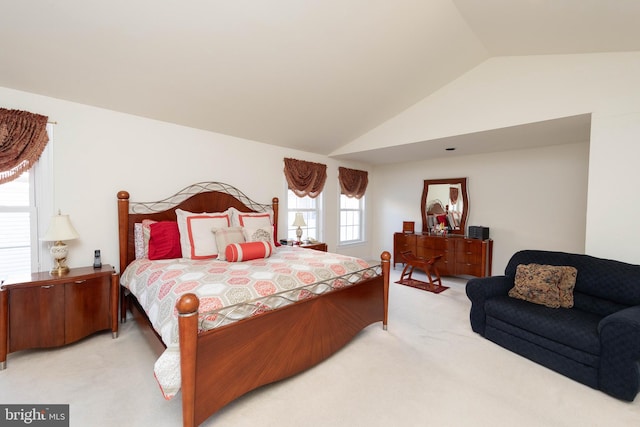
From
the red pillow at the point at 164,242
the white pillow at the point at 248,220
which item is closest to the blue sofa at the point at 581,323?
the white pillow at the point at 248,220

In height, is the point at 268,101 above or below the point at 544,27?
below

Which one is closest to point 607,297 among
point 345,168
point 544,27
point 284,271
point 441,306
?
point 441,306

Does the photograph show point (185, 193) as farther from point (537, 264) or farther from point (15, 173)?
point (537, 264)

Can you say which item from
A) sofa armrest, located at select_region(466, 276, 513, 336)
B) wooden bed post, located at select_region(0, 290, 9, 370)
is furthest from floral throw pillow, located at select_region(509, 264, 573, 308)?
wooden bed post, located at select_region(0, 290, 9, 370)

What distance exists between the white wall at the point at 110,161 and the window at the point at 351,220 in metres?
2.48

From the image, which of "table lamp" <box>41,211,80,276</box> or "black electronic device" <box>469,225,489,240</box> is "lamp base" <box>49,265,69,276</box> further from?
"black electronic device" <box>469,225,489,240</box>

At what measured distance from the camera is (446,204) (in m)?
5.11

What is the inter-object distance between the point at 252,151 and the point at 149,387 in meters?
3.18

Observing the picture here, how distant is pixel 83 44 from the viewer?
7.08 ft

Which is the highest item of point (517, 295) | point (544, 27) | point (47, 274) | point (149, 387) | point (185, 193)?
point (544, 27)

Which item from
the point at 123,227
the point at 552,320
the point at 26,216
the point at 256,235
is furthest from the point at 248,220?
the point at 552,320

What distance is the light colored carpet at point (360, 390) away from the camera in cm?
167

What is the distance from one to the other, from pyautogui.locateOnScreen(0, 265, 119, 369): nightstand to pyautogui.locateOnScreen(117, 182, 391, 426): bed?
22 cm

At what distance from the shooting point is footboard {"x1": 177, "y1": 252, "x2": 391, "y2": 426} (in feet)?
4.72
